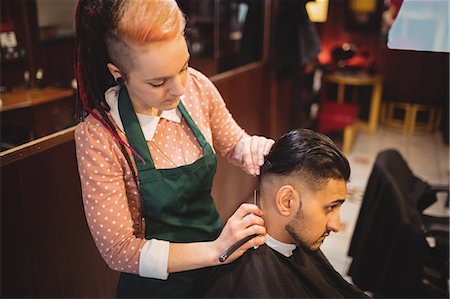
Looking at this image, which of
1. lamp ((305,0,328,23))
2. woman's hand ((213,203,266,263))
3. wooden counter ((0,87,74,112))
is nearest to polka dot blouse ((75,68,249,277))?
woman's hand ((213,203,266,263))

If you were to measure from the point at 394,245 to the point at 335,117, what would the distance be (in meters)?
2.77

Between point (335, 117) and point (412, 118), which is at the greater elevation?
point (335, 117)

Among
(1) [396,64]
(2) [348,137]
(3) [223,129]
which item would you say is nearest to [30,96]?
(3) [223,129]

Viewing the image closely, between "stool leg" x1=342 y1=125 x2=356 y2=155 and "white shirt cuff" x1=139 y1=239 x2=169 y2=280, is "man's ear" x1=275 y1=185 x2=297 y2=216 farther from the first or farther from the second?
"stool leg" x1=342 y1=125 x2=356 y2=155

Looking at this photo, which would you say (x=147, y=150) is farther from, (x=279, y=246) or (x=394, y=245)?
(x=394, y=245)

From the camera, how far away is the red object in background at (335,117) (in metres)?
4.36

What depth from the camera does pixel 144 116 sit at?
0.98 metres

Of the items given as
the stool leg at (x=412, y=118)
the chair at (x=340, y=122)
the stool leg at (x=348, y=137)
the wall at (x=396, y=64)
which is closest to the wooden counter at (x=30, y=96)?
the chair at (x=340, y=122)

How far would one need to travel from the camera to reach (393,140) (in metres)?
4.80

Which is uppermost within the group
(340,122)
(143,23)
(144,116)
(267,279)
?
(143,23)

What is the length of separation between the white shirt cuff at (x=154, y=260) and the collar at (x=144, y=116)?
25 cm

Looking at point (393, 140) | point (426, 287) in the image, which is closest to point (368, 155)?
point (393, 140)

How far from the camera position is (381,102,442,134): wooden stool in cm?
496

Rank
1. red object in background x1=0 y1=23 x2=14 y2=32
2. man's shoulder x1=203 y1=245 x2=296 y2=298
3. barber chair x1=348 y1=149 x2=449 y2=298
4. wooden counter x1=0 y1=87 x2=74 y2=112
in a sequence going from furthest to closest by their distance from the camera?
red object in background x1=0 y1=23 x2=14 y2=32
wooden counter x1=0 y1=87 x2=74 y2=112
barber chair x1=348 y1=149 x2=449 y2=298
man's shoulder x1=203 y1=245 x2=296 y2=298
